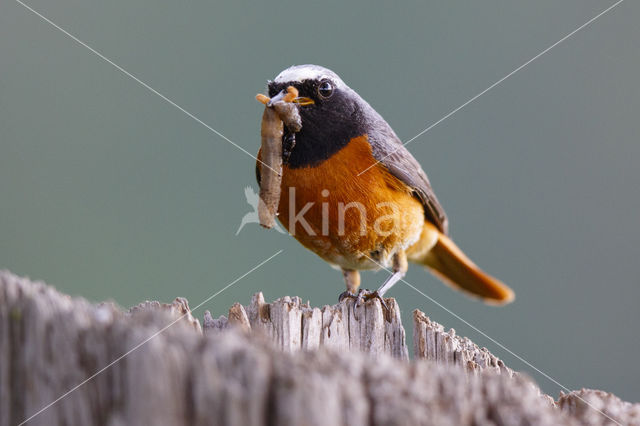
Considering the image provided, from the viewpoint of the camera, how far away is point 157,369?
1.33 metres

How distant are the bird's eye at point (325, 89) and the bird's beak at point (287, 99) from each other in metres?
0.08

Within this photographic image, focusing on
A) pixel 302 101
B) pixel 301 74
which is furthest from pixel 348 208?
pixel 301 74

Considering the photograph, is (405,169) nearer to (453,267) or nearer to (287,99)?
(287,99)

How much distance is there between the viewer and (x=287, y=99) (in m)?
4.24

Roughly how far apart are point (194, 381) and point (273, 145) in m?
3.18

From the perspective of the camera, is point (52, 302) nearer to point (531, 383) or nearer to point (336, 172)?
point (531, 383)

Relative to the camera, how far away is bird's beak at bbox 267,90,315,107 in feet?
13.7

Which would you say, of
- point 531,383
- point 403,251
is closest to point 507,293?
point 403,251

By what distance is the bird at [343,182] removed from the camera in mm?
4344

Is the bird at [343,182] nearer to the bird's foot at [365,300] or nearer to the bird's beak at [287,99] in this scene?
the bird's beak at [287,99]
